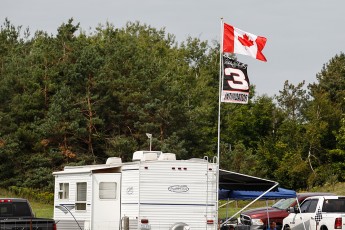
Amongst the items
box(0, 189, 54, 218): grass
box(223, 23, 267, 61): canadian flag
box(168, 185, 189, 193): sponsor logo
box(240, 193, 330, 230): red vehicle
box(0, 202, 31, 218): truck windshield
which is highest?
box(223, 23, 267, 61): canadian flag

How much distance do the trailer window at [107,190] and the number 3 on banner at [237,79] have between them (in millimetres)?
5001

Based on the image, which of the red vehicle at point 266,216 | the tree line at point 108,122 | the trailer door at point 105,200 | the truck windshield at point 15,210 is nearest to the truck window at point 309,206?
the red vehicle at point 266,216

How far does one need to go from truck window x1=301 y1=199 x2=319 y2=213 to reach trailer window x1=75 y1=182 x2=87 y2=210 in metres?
7.37

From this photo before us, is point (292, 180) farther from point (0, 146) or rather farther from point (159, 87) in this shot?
point (0, 146)

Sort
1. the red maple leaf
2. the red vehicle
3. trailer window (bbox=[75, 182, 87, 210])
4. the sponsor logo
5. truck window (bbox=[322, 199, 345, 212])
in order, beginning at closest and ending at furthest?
1. the sponsor logo
2. trailer window (bbox=[75, 182, 87, 210])
3. truck window (bbox=[322, 199, 345, 212])
4. the red maple leaf
5. the red vehicle

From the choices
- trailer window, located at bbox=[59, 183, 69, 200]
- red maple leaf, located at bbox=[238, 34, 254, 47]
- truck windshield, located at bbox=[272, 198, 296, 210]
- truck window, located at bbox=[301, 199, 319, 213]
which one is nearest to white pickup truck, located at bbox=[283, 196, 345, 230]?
truck window, located at bbox=[301, 199, 319, 213]

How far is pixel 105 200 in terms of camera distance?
26250mm

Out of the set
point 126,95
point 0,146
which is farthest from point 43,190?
point 126,95

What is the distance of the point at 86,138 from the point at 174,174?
37170 mm

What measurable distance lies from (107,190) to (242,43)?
6.80m

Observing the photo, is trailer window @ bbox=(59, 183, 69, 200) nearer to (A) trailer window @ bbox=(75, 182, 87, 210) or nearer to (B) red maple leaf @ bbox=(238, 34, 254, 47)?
(A) trailer window @ bbox=(75, 182, 87, 210)

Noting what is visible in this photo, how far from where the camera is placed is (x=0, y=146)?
5856cm

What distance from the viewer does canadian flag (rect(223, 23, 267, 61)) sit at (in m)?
28.4

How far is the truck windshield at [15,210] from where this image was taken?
25.1 meters
